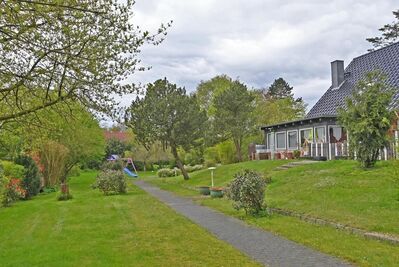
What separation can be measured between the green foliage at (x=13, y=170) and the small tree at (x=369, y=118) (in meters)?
18.1

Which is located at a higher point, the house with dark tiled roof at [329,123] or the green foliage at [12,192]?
the house with dark tiled roof at [329,123]

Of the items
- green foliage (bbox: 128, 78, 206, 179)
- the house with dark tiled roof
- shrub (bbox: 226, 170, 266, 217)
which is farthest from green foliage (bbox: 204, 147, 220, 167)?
shrub (bbox: 226, 170, 266, 217)

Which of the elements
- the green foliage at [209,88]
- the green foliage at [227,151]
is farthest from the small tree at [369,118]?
the green foliage at [209,88]

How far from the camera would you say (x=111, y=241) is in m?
9.90

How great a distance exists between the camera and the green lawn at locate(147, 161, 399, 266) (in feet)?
26.6

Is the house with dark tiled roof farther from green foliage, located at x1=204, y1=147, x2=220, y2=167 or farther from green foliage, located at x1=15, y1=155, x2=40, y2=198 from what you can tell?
green foliage, located at x1=15, y1=155, x2=40, y2=198

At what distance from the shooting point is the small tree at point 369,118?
16156mm

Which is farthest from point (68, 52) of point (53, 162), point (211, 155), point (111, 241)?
point (211, 155)

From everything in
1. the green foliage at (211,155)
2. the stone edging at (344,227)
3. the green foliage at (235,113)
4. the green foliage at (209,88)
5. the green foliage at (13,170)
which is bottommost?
the stone edging at (344,227)

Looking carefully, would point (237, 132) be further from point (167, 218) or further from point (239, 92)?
point (167, 218)

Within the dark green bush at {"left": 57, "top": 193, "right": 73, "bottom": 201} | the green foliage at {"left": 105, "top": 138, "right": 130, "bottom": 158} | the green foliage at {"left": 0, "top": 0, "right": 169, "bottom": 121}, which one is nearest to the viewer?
the green foliage at {"left": 0, "top": 0, "right": 169, "bottom": 121}

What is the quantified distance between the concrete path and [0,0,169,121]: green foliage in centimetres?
401

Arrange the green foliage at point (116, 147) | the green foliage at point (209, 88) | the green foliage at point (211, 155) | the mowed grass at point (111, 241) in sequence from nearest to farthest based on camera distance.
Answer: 1. the mowed grass at point (111, 241)
2. the green foliage at point (211, 155)
3. the green foliage at point (209, 88)
4. the green foliage at point (116, 147)

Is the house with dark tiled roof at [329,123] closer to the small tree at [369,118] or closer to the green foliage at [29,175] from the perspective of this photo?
the small tree at [369,118]
